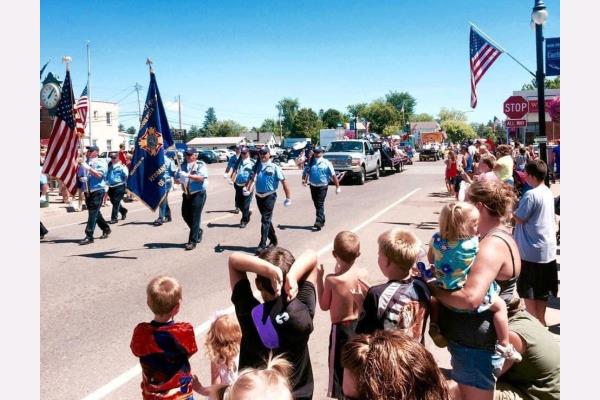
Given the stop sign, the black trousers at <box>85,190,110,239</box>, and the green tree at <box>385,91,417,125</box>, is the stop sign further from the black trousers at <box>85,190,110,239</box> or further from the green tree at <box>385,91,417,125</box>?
the green tree at <box>385,91,417,125</box>

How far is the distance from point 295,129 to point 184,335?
107 meters

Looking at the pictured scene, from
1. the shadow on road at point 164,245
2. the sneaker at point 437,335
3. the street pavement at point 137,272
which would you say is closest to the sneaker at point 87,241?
the street pavement at point 137,272

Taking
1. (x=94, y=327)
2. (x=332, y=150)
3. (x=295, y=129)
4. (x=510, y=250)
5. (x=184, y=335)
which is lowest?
(x=94, y=327)

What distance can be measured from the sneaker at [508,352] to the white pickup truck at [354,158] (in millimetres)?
21658

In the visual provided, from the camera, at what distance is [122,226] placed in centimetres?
1329

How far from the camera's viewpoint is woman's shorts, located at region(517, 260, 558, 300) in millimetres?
5141

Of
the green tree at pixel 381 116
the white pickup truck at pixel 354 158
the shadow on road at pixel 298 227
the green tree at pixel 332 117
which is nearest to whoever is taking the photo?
the shadow on road at pixel 298 227

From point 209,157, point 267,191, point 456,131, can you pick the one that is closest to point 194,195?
point 267,191

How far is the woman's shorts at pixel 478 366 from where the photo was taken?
282cm

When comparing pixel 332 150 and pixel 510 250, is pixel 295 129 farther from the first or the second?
pixel 510 250

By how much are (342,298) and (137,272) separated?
5793 millimetres

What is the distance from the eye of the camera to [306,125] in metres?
108

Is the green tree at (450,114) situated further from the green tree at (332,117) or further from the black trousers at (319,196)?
the black trousers at (319,196)

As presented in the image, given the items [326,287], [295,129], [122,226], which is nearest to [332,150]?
[122,226]
